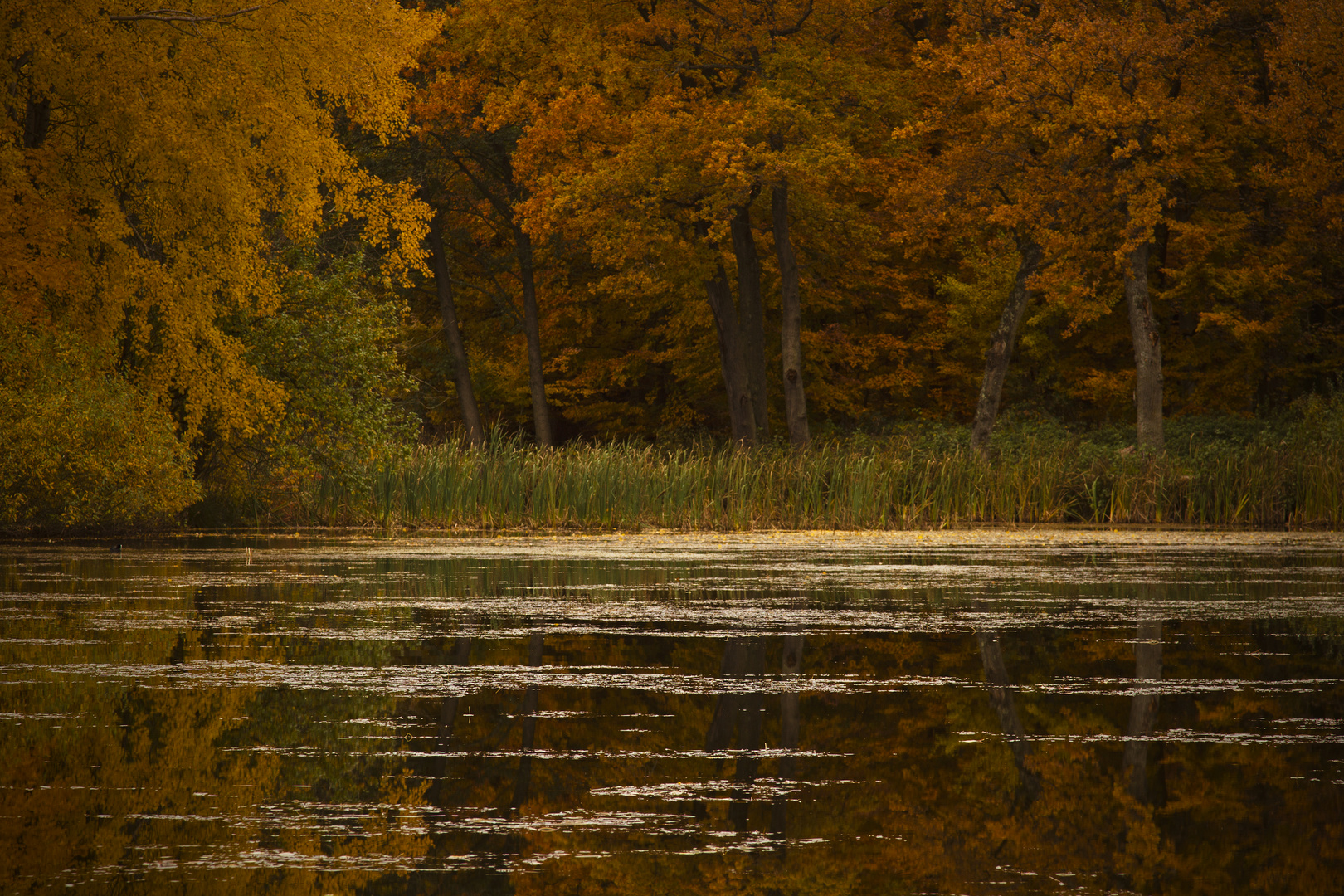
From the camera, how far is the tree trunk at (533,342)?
38.0m

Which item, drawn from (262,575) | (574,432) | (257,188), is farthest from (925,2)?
(262,575)

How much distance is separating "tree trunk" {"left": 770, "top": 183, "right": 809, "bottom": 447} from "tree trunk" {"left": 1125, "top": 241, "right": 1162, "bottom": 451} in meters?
6.46

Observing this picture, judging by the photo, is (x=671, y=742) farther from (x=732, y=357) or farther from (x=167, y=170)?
(x=732, y=357)


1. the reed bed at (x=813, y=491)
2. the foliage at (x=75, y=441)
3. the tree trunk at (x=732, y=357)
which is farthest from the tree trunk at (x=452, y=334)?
the foliage at (x=75, y=441)

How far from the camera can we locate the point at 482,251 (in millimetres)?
41344

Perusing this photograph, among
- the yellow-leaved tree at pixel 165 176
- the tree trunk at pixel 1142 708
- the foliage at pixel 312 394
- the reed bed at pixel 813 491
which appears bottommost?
the reed bed at pixel 813 491

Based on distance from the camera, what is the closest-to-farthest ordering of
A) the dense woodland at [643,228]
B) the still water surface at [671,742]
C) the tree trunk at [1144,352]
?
1. the still water surface at [671,742]
2. the dense woodland at [643,228]
3. the tree trunk at [1144,352]

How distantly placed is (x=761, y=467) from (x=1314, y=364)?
14.9 meters

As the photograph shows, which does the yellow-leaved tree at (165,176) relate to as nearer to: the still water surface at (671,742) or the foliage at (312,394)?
the foliage at (312,394)

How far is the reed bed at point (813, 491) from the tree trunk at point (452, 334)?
13654 mm

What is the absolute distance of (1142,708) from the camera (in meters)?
6.44

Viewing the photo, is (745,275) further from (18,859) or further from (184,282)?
(18,859)

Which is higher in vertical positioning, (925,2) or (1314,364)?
(925,2)

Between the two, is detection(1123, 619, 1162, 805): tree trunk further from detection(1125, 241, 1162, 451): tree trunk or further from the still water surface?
detection(1125, 241, 1162, 451): tree trunk
